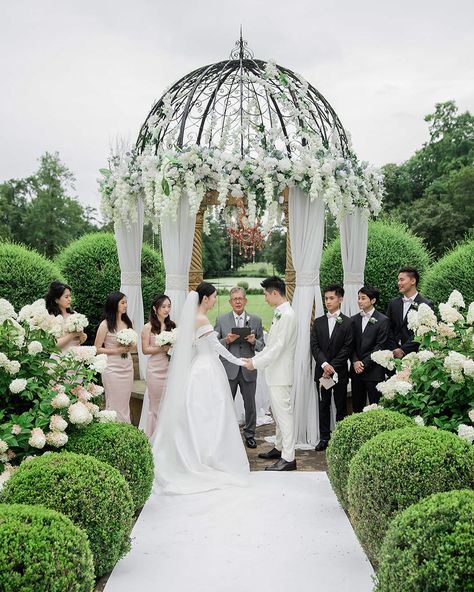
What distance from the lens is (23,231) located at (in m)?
33.5

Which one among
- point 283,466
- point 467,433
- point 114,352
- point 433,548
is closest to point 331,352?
point 283,466

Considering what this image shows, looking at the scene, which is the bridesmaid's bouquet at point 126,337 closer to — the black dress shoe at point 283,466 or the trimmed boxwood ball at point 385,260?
the black dress shoe at point 283,466

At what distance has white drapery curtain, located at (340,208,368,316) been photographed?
7.87 meters

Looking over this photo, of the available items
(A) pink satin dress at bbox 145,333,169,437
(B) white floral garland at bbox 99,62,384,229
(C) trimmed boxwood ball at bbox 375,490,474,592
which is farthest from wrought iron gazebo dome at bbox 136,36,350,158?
(C) trimmed boxwood ball at bbox 375,490,474,592

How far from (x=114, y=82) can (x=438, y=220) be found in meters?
17.6

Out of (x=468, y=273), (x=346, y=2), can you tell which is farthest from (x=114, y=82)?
(x=468, y=273)

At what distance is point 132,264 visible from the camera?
8.07 m

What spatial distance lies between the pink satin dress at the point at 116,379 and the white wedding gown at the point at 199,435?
100 cm

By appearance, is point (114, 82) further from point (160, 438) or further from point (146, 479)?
point (146, 479)

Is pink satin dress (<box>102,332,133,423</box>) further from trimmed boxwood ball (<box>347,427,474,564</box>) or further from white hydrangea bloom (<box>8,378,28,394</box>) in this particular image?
trimmed boxwood ball (<box>347,427,474,564</box>)

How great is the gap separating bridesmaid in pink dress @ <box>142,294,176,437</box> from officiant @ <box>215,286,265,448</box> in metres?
0.69

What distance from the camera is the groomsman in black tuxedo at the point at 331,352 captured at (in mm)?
6719

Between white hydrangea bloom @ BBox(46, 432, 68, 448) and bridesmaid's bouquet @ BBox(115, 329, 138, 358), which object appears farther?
bridesmaid's bouquet @ BBox(115, 329, 138, 358)

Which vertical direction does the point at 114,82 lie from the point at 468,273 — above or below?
above
